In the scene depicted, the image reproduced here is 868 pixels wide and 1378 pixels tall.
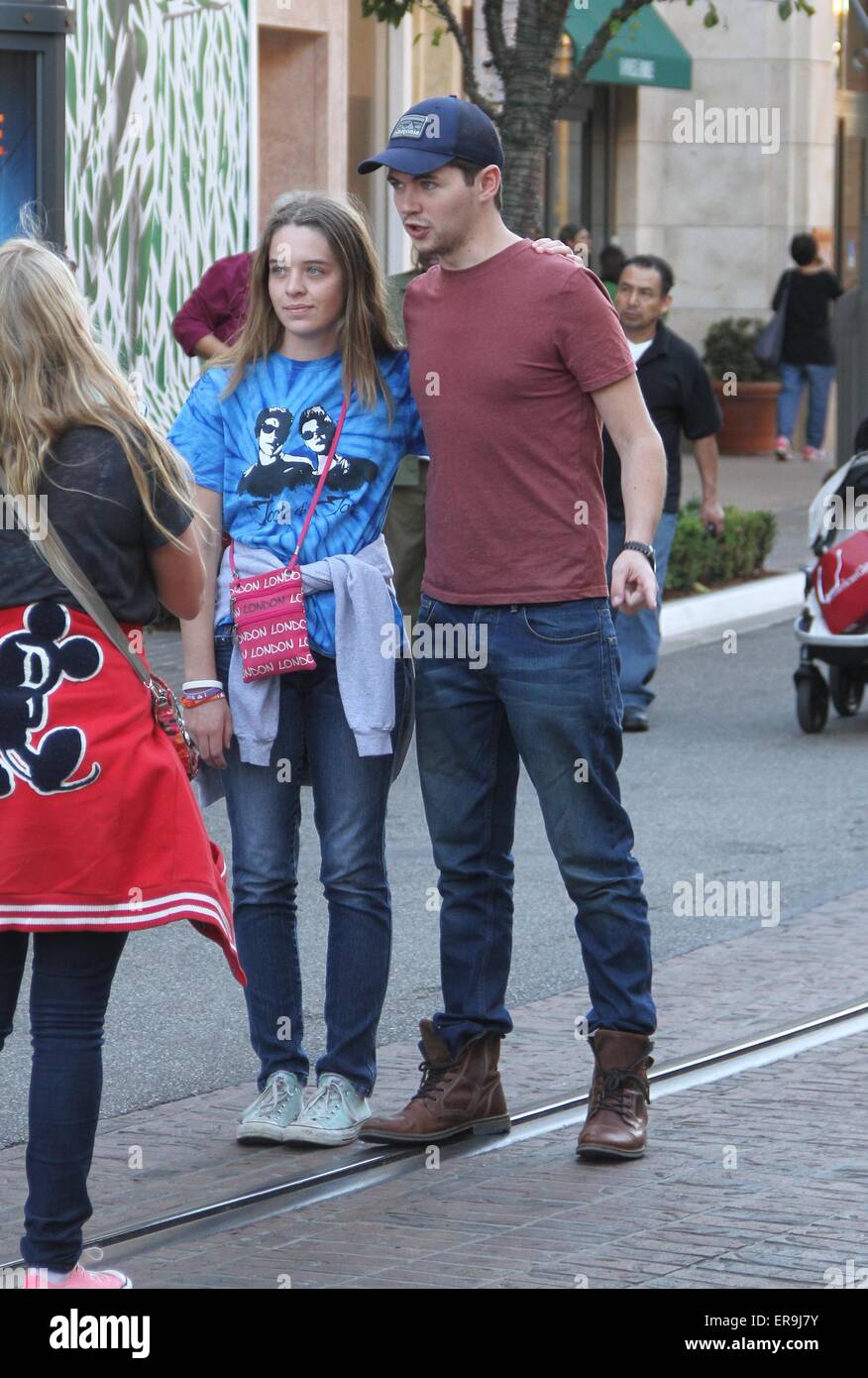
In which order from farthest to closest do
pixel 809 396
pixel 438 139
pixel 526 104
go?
pixel 809 396 → pixel 526 104 → pixel 438 139

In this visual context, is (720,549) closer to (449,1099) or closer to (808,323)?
(808,323)

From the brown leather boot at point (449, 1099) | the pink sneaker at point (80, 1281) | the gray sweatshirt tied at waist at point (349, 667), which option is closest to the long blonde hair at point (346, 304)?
the gray sweatshirt tied at waist at point (349, 667)

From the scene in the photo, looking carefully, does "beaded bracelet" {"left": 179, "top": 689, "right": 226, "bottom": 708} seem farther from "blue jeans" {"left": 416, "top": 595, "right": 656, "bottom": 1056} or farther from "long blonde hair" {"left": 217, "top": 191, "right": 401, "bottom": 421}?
"long blonde hair" {"left": 217, "top": 191, "right": 401, "bottom": 421}

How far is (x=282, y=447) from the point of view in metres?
4.85

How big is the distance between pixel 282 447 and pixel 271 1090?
135 centimetres

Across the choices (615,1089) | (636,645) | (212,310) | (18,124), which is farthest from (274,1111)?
(212,310)

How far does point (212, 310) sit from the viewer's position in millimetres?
10977

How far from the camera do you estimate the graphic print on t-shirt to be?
4.84 metres

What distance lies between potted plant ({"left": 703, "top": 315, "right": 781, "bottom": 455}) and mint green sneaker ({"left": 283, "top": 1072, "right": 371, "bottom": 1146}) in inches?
753

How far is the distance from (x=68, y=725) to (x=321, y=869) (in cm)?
125

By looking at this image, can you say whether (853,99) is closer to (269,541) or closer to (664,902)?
(664,902)

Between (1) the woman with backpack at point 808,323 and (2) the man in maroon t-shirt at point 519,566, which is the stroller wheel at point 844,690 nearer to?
(2) the man in maroon t-shirt at point 519,566

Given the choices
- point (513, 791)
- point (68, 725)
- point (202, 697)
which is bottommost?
point (513, 791)

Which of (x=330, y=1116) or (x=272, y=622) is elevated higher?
(x=272, y=622)
